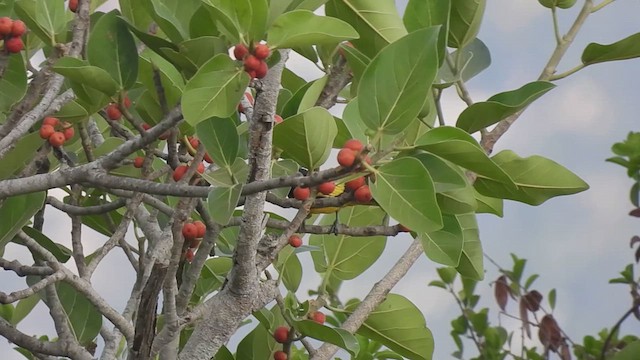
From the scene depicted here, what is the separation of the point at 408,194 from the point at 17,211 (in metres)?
1.21

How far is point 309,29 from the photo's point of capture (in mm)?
1481

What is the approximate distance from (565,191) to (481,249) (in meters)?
0.26

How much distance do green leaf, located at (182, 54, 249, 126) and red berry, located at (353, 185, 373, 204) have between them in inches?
10.9

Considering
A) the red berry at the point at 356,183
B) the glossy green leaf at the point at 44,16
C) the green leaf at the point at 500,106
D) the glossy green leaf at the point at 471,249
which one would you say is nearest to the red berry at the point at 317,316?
the glossy green leaf at the point at 471,249

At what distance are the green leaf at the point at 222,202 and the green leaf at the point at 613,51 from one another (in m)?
0.89

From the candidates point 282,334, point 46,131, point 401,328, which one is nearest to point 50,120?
point 46,131

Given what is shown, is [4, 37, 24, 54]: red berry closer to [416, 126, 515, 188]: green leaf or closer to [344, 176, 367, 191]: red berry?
[344, 176, 367, 191]: red berry

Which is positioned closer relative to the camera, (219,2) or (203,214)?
(219,2)

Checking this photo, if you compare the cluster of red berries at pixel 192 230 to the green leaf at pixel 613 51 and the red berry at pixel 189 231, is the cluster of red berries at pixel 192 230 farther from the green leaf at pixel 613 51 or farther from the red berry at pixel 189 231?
the green leaf at pixel 613 51

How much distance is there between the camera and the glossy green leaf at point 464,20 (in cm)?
178

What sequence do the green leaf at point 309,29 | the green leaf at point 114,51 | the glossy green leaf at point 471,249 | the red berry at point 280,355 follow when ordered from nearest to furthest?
the green leaf at point 309,29
the green leaf at point 114,51
the glossy green leaf at point 471,249
the red berry at point 280,355

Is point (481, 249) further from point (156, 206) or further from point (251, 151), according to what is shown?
point (156, 206)

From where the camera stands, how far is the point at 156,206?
2.27 meters

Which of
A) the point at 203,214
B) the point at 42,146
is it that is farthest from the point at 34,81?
the point at 203,214
